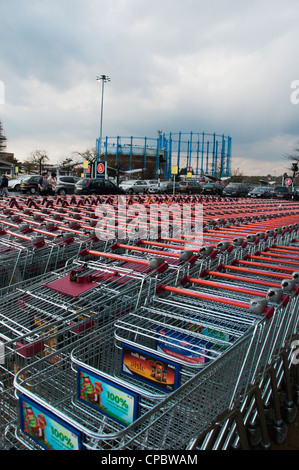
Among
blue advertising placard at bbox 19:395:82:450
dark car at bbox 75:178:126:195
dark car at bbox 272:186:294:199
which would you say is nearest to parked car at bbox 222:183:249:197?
dark car at bbox 272:186:294:199

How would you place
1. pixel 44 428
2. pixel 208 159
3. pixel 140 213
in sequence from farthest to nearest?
pixel 208 159
pixel 140 213
pixel 44 428

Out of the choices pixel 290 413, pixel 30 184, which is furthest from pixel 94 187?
pixel 290 413

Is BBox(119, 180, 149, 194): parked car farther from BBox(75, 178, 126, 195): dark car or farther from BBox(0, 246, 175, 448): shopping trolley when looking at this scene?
BBox(0, 246, 175, 448): shopping trolley

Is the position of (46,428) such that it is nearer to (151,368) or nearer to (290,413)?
A: (151,368)

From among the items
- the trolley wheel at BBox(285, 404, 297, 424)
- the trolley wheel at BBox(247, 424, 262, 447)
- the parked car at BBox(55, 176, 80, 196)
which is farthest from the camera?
the parked car at BBox(55, 176, 80, 196)

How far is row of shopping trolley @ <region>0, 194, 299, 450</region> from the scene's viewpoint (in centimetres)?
172

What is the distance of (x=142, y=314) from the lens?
2604 millimetres

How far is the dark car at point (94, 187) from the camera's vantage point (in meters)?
17.9

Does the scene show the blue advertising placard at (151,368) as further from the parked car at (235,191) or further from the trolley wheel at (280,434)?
the parked car at (235,191)

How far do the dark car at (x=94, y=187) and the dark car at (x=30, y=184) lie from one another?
185 inches

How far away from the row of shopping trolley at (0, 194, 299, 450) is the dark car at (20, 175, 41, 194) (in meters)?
19.6
